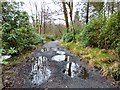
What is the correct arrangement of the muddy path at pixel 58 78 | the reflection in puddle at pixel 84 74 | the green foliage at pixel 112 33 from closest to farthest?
the muddy path at pixel 58 78 < the reflection in puddle at pixel 84 74 < the green foliage at pixel 112 33

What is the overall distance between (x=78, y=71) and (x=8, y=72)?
2.44 metres

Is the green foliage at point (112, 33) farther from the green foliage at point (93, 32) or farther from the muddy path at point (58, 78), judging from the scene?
the muddy path at point (58, 78)

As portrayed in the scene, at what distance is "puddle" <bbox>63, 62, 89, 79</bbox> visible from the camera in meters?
4.98

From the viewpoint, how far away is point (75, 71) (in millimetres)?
5410

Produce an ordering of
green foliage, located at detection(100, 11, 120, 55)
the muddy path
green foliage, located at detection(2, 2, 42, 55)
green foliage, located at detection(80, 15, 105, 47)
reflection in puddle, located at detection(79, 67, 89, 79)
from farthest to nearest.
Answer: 1. green foliage, located at detection(80, 15, 105, 47)
2. green foliage, located at detection(2, 2, 42, 55)
3. green foliage, located at detection(100, 11, 120, 55)
4. reflection in puddle, located at detection(79, 67, 89, 79)
5. the muddy path

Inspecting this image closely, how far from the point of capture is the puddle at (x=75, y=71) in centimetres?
498

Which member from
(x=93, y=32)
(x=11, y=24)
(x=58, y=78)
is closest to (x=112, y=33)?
(x=93, y=32)

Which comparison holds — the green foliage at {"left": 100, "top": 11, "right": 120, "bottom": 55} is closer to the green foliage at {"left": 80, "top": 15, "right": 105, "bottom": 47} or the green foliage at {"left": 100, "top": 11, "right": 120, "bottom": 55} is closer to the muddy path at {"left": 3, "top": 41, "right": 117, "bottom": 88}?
the green foliage at {"left": 80, "top": 15, "right": 105, "bottom": 47}

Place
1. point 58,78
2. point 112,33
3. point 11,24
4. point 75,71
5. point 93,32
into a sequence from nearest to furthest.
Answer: point 58,78 < point 75,71 < point 112,33 < point 11,24 < point 93,32

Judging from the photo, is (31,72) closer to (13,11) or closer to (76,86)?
(76,86)

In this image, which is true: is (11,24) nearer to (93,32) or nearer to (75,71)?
(75,71)

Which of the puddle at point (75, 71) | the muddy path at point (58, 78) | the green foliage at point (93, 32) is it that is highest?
the green foliage at point (93, 32)

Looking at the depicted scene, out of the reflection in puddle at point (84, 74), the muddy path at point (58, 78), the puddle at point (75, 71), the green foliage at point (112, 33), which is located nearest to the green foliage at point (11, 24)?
the muddy path at point (58, 78)

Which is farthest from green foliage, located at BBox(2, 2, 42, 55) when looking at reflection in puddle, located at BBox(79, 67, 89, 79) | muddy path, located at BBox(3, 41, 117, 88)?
reflection in puddle, located at BBox(79, 67, 89, 79)
